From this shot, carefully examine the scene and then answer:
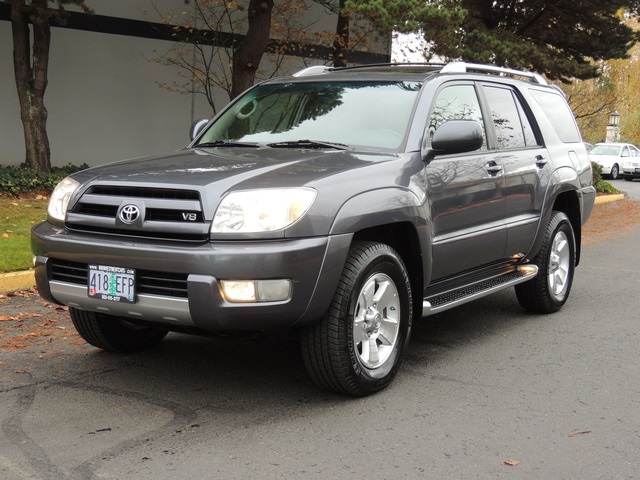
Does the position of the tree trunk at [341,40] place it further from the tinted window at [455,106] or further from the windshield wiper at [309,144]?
the windshield wiper at [309,144]

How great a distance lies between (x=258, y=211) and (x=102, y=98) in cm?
1335

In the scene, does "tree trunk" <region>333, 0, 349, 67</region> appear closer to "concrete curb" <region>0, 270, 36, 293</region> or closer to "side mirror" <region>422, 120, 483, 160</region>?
"concrete curb" <region>0, 270, 36, 293</region>

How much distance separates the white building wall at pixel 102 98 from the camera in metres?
15.5

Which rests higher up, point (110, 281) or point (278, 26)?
point (278, 26)

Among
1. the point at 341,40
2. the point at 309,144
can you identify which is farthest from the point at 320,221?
the point at 341,40

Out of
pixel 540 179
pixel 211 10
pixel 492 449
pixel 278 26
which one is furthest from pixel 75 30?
pixel 492 449

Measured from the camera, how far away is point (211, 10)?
52.2 feet

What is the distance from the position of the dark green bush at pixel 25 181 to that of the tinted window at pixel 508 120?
8115 mm

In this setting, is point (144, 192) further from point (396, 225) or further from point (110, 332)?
point (396, 225)

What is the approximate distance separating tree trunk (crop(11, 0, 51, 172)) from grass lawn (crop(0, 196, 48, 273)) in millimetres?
2046

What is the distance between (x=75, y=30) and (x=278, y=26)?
3836mm

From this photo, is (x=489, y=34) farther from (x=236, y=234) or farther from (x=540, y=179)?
(x=236, y=234)

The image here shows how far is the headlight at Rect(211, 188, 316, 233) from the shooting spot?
4.19 metres

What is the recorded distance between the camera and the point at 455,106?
5855mm
